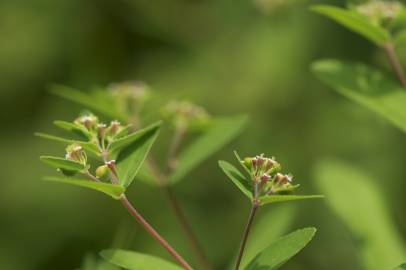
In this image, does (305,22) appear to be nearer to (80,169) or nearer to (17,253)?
(17,253)

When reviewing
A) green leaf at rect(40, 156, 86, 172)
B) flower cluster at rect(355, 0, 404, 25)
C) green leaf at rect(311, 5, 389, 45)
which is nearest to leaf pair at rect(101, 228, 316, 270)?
green leaf at rect(40, 156, 86, 172)

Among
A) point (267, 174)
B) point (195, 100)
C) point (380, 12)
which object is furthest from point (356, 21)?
point (195, 100)

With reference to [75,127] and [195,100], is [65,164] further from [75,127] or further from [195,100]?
[195,100]

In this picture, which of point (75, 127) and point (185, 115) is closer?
point (75, 127)

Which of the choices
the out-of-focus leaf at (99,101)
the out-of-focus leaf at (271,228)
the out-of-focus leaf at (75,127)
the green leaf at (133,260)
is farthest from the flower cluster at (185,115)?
the green leaf at (133,260)

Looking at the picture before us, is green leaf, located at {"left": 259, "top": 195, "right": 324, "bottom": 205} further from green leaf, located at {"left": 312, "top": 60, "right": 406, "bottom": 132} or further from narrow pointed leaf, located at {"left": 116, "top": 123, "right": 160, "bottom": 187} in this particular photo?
green leaf, located at {"left": 312, "top": 60, "right": 406, "bottom": 132}

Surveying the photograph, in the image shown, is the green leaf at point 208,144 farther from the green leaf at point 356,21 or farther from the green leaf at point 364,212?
the green leaf at point 364,212

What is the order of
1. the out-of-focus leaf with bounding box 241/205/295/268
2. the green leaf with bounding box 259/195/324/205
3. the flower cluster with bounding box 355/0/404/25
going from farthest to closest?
the out-of-focus leaf with bounding box 241/205/295/268
the flower cluster with bounding box 355/0/404/25
the green leaf with bounding box 259/195/324/205
